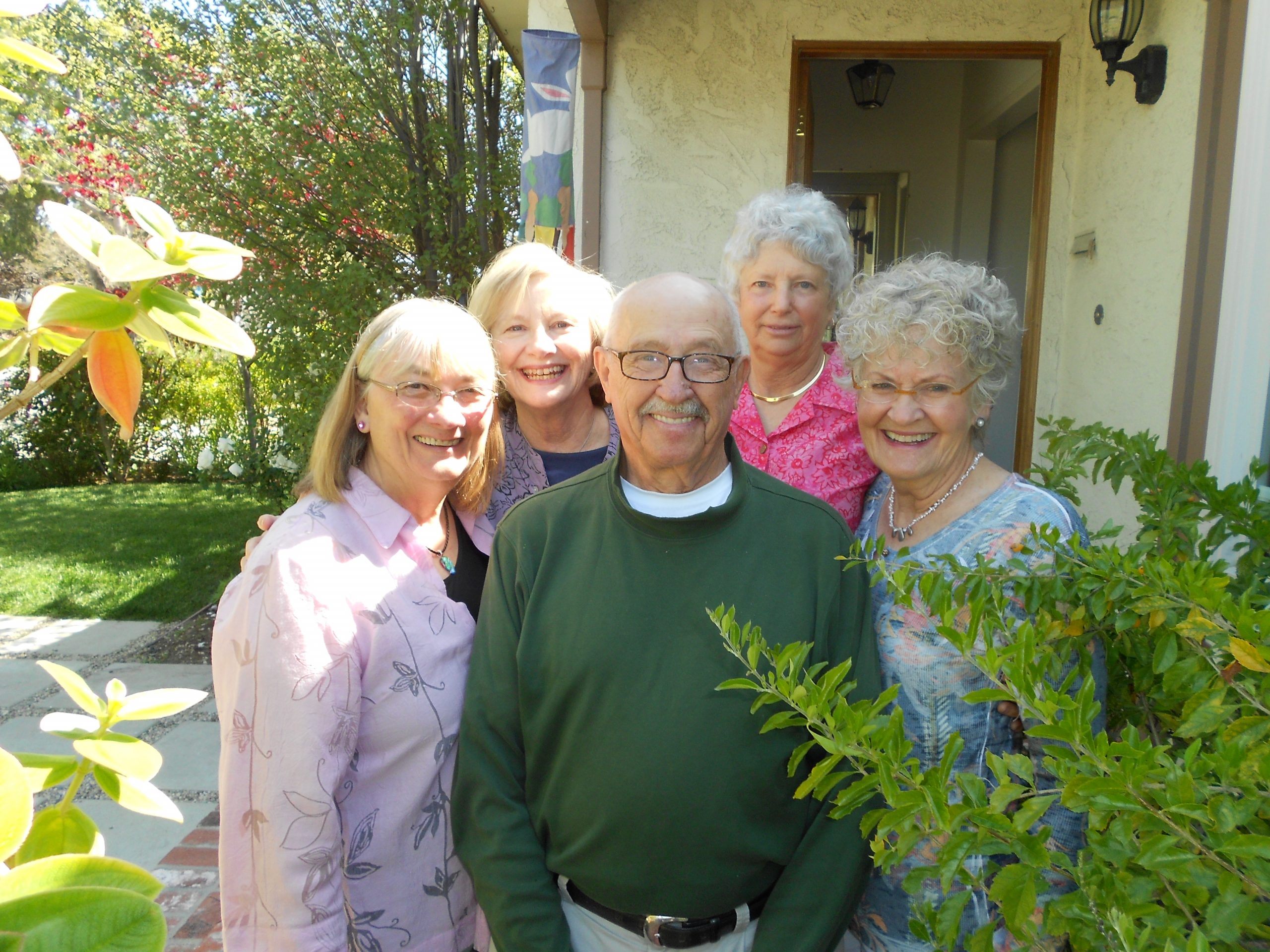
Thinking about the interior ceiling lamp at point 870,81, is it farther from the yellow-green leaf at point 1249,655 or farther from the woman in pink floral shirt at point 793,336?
the yellow-green leaf at point 1249,655

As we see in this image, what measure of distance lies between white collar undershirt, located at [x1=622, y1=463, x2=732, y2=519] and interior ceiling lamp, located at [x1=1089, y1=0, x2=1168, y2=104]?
272 centimetres

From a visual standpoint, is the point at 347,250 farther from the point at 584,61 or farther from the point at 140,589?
the point at 140,589

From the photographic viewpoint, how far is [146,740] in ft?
15.2

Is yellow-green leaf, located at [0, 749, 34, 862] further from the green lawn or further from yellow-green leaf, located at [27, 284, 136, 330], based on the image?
the green lawn

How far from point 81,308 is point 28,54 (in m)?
0.18

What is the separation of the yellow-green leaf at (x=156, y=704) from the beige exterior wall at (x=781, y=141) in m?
3.62

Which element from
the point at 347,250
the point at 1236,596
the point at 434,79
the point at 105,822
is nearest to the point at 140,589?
the point at 347,250

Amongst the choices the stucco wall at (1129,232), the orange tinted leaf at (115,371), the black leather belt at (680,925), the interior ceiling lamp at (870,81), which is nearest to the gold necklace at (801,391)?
the black leather belt at (680,925)

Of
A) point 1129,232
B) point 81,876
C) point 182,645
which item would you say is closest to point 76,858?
point 81,876

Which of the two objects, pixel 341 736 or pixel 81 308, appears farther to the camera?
pixel 341 736

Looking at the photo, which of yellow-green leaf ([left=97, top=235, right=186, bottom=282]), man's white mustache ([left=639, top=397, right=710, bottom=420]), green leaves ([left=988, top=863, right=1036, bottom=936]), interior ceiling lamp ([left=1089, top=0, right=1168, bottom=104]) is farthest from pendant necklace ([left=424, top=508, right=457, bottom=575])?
interior ceiling lamp ([left=1089, top=0, right=1168, bottom=104])

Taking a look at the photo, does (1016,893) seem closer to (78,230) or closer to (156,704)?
(156,704)

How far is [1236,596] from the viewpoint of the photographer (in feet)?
4.84

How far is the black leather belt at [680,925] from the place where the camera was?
161 cm
